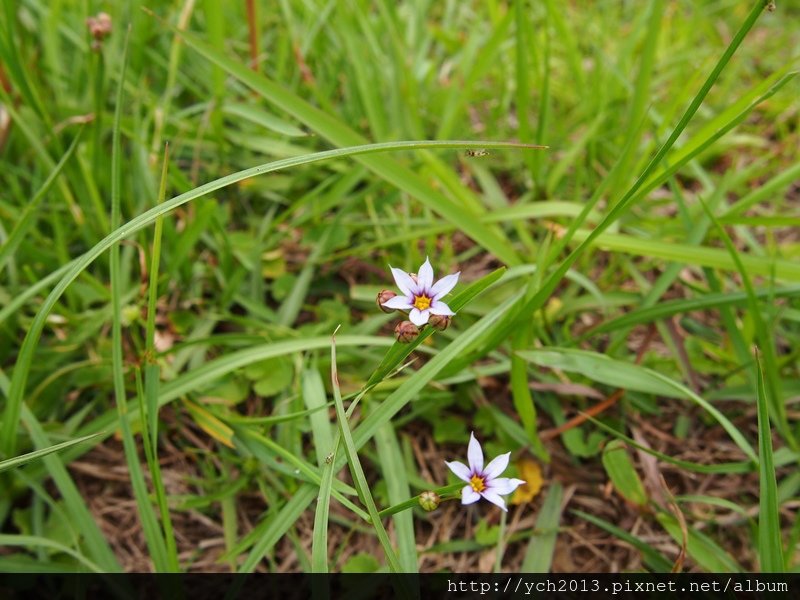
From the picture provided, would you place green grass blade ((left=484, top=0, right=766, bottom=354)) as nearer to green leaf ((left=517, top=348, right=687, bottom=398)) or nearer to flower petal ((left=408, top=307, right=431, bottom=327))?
green leaf ((left=517, top=348, right=687, bottom=398))

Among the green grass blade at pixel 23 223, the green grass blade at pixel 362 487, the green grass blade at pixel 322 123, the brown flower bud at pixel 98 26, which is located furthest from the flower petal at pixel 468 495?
the brown flower bud at pixel 98 26

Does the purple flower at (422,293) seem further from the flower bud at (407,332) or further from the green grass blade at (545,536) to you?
the green grass blade at (545,536)

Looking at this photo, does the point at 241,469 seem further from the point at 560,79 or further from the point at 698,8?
the point at 698,8

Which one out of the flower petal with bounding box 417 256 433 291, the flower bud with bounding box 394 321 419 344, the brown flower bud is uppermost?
the brown flower bud

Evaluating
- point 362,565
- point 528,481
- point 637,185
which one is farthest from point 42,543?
point 637,185

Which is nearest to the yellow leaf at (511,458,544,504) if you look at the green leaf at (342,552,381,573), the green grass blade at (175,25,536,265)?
the green leaf at (342,552,381,573)
